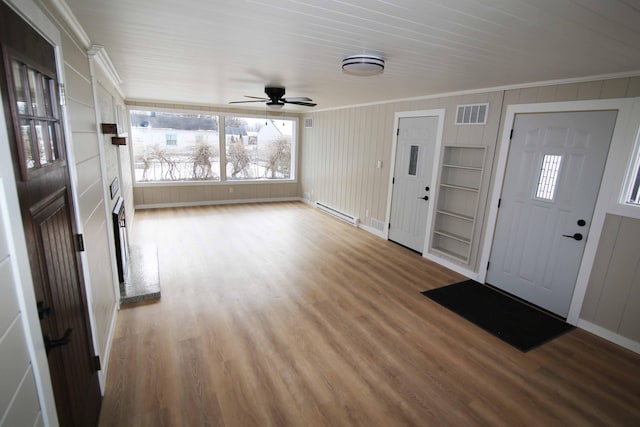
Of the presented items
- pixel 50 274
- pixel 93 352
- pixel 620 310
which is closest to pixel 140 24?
pixel 50 274

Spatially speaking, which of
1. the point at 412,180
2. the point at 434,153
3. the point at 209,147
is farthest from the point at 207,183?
the point at 434,153

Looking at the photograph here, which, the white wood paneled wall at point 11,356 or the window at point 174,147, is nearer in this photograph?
the white wood paneled wall at point 11,356

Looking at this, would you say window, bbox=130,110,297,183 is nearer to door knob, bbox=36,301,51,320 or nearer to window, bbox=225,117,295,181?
window, bbox=225,117,295,181

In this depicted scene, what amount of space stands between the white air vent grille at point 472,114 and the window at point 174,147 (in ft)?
18.7

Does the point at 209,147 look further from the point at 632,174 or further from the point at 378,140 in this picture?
the point at 632,174

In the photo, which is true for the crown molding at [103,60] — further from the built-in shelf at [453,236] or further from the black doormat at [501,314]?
the built-in shelf at [453,236]

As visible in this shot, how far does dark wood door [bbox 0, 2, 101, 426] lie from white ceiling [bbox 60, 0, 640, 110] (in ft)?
2.71

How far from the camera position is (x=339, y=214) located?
7.01 m

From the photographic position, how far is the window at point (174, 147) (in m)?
7.01

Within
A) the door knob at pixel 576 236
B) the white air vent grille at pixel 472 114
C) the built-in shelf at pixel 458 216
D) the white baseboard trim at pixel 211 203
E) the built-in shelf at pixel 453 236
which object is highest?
the white air vent grille at pixel 472 114

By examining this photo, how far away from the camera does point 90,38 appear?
247 cm

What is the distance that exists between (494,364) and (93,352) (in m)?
3.06

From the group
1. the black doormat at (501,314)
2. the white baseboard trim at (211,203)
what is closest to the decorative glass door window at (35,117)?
the black doormat at (501,314)

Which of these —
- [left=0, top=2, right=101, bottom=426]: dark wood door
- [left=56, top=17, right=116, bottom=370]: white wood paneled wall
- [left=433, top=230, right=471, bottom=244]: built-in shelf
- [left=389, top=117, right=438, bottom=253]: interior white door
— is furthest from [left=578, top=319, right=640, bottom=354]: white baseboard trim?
[left=56, top=17, right=116, bottom=370]: white wood paneled wall
